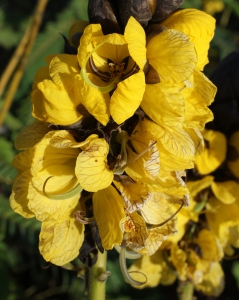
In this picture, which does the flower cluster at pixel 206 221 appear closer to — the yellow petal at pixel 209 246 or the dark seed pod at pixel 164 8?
the yellow petal at pixel 209 246

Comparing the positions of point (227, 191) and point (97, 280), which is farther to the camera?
point (227, 191)

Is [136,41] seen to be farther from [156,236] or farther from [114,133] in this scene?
[156,236]

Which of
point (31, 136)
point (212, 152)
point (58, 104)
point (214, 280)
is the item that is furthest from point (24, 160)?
point (214, 280)

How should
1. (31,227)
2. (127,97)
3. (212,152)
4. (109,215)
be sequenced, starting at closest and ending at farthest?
(127,97)
(109,215)
(212,152)
(31,227)

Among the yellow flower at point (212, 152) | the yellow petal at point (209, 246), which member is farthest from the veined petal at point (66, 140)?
the yellow petal at point (209, 246)

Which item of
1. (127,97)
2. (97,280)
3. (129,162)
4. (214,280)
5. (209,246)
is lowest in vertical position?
(214,280)

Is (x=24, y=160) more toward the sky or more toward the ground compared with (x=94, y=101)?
more toward the ground
